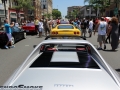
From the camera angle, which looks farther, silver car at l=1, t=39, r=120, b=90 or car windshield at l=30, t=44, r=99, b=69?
car windshield at l=30, t=44, r=99, b=69

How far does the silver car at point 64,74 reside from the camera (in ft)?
8.70

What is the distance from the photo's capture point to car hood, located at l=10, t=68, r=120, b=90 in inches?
103

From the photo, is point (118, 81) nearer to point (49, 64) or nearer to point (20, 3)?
point (49, 64)

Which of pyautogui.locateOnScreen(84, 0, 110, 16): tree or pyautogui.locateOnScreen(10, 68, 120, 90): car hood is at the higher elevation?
pyautogui.locateOnScreen(84, 0, 110, 16): tree

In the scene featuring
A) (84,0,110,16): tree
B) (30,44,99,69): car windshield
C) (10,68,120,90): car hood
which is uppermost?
(84,0,110,16): tree

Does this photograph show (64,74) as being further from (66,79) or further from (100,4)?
(100,4)

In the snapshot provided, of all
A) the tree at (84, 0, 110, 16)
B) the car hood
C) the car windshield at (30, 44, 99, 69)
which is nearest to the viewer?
the car hood

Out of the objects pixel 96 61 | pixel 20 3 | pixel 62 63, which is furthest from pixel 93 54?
pixel 20 3

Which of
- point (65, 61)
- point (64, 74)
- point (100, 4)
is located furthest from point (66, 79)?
point (100, 4)

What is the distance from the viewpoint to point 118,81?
2932mm

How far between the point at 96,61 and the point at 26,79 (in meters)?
1.34

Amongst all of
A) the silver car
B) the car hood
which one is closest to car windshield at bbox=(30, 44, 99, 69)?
the silver car

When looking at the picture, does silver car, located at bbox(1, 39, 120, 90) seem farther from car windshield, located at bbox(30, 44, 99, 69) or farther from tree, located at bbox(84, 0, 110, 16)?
tree, located at bbox(84, 0, 110, 16)

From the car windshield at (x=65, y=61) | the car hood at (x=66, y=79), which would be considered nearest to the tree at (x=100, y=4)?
the car windshield at (x=65, y=61)
